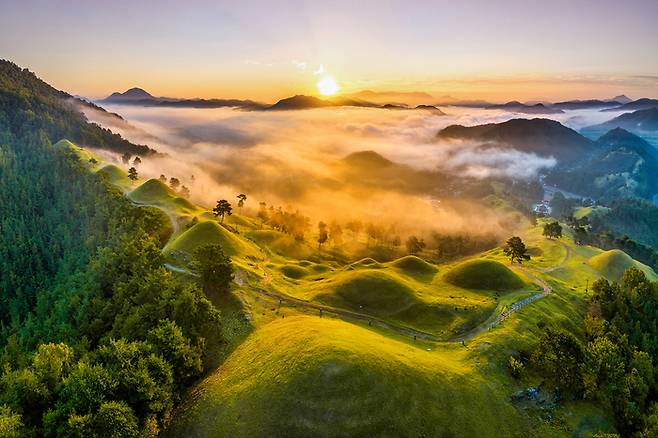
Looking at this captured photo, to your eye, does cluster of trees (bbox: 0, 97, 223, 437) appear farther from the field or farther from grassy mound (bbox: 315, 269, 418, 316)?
grassy mound (bbox: 315, 269, 418, 316)

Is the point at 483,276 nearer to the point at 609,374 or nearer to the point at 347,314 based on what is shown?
the point at 609,374

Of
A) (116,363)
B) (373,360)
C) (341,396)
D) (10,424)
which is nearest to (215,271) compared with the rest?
(116,363)

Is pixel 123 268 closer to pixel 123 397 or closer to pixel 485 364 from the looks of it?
pixel 123 397

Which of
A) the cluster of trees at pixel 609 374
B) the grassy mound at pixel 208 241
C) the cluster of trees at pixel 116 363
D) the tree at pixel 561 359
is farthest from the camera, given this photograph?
the grassy mound at pixel 208 241

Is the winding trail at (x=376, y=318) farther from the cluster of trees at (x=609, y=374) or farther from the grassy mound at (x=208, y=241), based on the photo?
the grassy mound at (x=208, y=241)

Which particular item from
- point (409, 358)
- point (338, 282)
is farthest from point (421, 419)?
point (338, 282)

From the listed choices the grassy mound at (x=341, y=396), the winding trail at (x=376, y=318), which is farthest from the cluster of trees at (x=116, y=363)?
the winding trail at (x=376, y=318)
